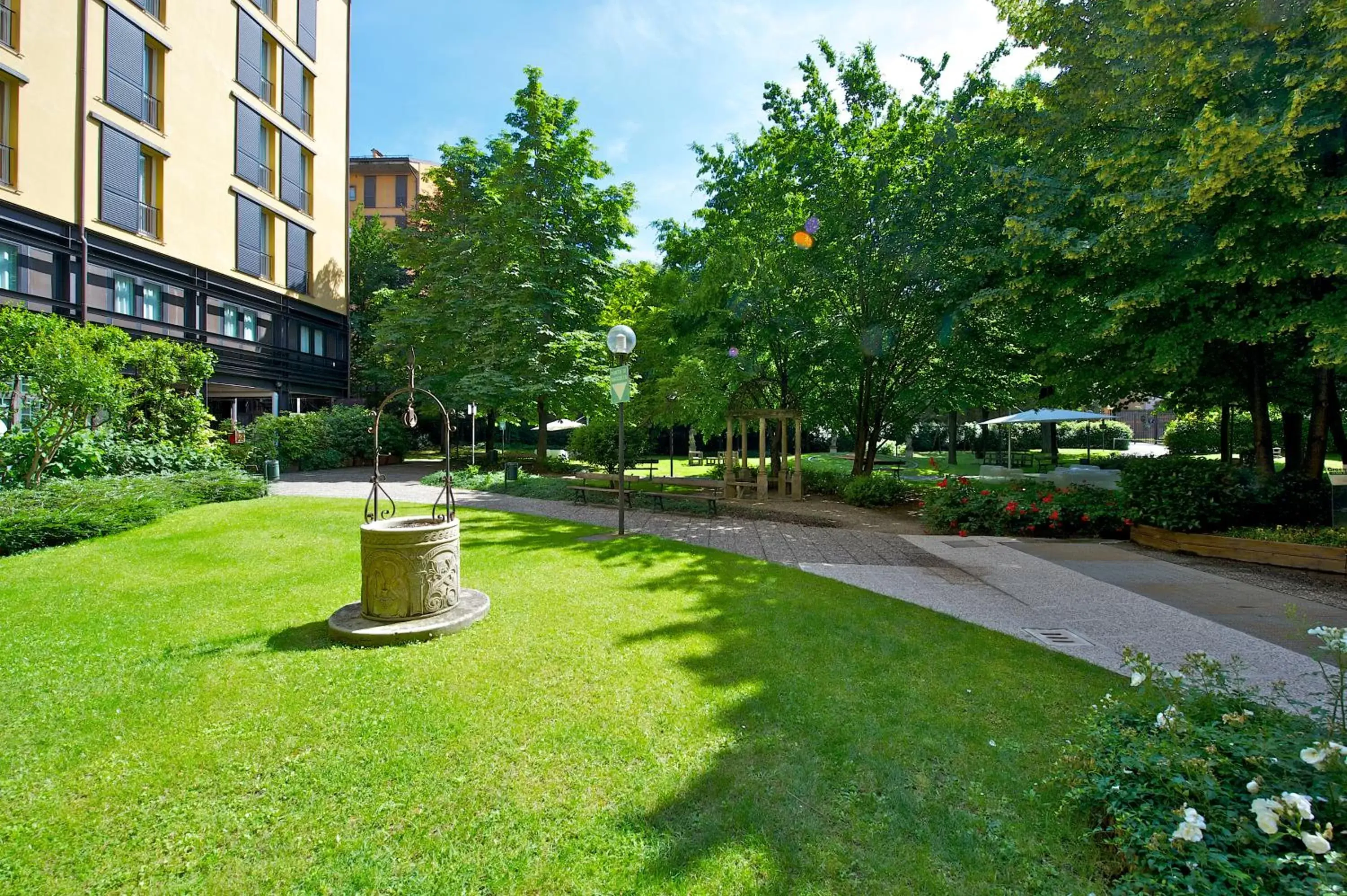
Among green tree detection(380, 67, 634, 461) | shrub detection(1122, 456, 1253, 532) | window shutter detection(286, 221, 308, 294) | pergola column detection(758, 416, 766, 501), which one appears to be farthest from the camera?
window shutter detection(286, 221, 308, 294)

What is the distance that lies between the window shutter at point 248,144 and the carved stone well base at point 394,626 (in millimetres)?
24155

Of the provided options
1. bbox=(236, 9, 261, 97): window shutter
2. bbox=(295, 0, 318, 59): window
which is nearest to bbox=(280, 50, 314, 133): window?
bbox=(295, 0, 318, 59): window

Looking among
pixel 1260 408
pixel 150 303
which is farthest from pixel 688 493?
pixel 150 303

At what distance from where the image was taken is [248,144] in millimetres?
22516

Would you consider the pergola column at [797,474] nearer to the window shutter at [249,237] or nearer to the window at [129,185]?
the window at [129,185]

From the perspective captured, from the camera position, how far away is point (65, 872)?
2.40 m

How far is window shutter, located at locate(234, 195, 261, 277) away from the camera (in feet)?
72.8

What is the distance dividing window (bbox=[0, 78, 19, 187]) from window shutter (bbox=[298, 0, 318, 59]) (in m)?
12.3

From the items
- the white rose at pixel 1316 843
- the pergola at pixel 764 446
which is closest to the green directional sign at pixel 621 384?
the pergola at pixel 764 446

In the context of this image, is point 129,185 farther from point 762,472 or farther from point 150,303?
point 762,472

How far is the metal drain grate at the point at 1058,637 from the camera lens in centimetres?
525

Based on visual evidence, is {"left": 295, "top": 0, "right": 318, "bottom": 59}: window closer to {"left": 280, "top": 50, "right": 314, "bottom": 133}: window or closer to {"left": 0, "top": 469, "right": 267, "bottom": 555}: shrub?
{"left": 280, "top": 50, "right": 314, "bottom": 133}: window

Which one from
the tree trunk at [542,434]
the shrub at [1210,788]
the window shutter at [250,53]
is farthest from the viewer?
the tree trunk at [542,434]

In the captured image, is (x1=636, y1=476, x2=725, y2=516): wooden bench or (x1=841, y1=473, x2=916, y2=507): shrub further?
(x1=841, y1=473, x2=916, y2=507): shrub
